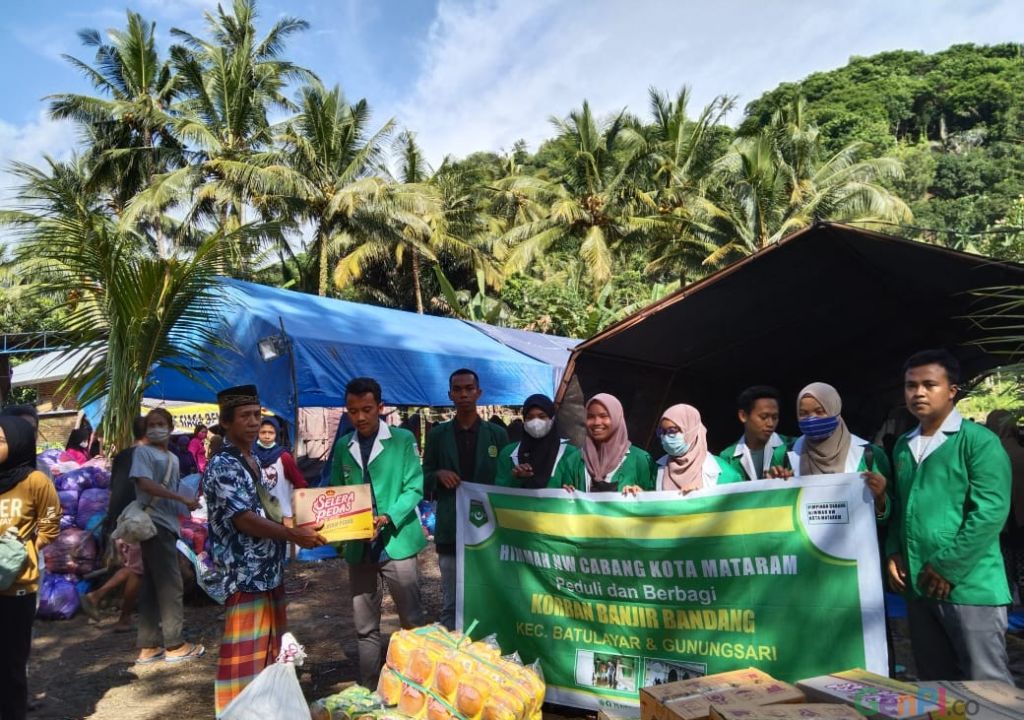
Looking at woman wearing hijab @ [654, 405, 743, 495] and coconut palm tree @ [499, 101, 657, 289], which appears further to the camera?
coconut palm tree @ [499, 101, 657, 289]

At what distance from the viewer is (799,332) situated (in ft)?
26.2

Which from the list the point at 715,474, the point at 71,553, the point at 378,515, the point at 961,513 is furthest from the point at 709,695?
the point at 71,553

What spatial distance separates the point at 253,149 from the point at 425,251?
7.67 meters

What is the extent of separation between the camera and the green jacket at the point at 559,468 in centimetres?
438

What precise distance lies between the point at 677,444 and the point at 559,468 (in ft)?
2.51

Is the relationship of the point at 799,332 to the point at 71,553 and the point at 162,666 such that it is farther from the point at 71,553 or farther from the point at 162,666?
the point at 71,553

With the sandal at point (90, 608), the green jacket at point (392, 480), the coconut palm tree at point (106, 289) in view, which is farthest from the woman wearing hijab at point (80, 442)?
the green jacket at point (392, 480)

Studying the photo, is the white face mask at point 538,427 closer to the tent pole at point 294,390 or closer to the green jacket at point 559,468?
the green jacket at point 559,468

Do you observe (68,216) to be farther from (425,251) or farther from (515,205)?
(515,205)

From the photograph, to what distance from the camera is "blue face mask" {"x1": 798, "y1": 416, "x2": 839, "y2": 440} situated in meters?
3.80

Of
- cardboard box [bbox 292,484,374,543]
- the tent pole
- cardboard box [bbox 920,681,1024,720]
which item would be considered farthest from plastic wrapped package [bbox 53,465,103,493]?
cardboard box [bbox 920,681,1024,720]

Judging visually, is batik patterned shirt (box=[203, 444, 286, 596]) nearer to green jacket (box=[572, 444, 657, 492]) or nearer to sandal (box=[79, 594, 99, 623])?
green jacket (box=[572, 444, 657, 492])

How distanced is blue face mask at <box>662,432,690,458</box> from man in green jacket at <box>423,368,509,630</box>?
134 centimetres

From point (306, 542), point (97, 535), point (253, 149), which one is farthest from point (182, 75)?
point (306, 542)
